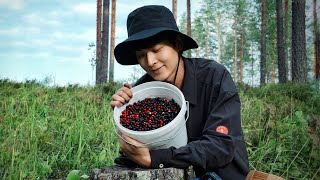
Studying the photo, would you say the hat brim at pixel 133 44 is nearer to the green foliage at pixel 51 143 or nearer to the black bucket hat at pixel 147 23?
the black bucket hat at pixel 147 23

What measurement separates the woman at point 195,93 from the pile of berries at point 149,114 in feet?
0.33

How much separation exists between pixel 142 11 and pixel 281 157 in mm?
2324

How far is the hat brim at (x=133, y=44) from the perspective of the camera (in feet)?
7.76

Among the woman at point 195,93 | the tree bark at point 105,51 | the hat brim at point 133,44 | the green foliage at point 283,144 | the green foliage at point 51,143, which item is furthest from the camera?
the tree bark at point 105,51

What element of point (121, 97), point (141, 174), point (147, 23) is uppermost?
point (147, 23)

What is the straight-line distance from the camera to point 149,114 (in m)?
2.33

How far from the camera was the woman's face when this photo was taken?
2430mm

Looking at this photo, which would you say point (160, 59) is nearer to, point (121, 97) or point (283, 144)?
point (121, 97)

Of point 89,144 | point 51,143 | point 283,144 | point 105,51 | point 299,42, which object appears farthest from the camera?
point 105,51

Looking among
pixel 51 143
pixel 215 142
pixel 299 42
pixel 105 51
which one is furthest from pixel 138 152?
pixel 105 51

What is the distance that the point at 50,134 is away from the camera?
4.51 meters

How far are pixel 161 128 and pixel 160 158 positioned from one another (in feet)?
0.55

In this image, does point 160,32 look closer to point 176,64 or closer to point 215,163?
point 176,64

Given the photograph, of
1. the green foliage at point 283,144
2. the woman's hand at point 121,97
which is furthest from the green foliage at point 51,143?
the green foliage at point 283,144
